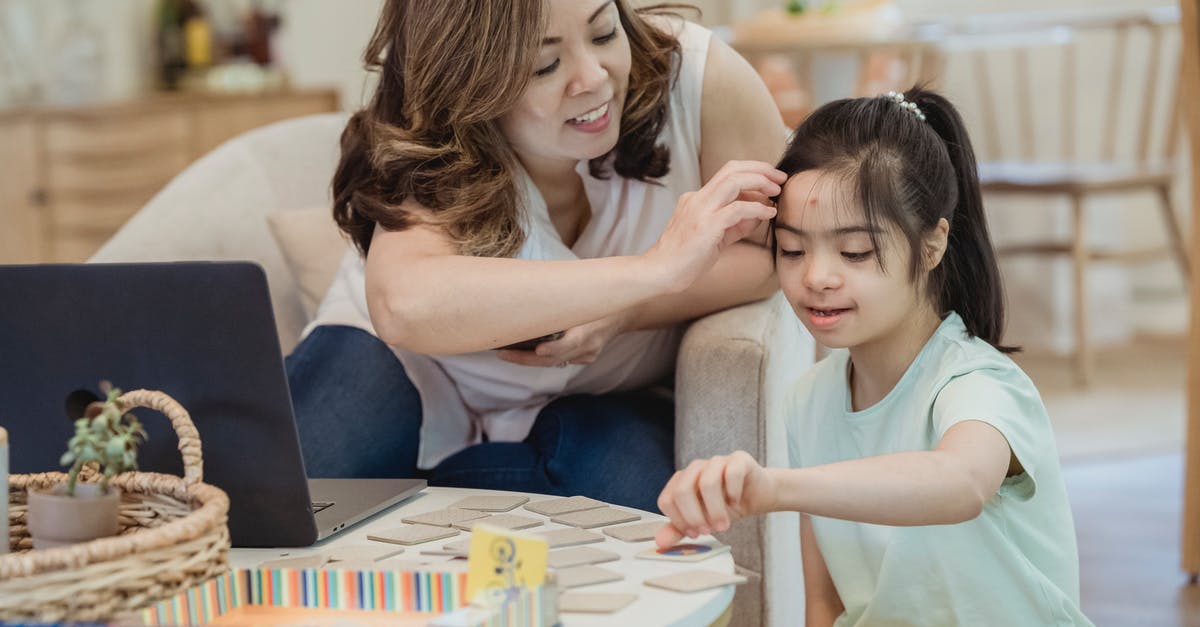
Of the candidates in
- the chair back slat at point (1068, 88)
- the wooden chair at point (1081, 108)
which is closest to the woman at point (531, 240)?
the wooden chair at point (1081, 108)

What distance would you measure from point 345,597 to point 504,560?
0.14 metres

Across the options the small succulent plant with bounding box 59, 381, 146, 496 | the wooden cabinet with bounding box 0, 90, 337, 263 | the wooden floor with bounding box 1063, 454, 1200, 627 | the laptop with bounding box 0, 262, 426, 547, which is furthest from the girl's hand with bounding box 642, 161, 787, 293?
the wooden cabinet with bounding box 0, 90, 337, 263

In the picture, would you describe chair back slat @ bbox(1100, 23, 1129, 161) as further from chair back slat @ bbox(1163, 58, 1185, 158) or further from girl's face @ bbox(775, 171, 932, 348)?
girl's face @ bbox(775, 171, 932, 348)

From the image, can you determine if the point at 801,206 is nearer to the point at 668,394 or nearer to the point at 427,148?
the point at 427,148

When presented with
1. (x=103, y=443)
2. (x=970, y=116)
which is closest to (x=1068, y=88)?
(x=970, y=116)

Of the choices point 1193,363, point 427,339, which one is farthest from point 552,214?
point 1193,363

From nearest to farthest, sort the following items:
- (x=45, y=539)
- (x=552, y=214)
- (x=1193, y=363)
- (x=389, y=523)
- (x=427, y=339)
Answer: (x=45, y=539) → (x=389, y=523) → (x=427, y=339) → (x=552, y=214) → (x=1193, y=363)

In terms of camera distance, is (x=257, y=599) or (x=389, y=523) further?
(x=389, y=523)

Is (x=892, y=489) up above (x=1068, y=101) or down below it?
below

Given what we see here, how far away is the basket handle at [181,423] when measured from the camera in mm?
1000

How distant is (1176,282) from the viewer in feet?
14.2

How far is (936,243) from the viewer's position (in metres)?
1.27

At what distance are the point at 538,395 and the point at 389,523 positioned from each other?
49 centimetres

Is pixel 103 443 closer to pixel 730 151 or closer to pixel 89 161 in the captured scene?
pixel 730 151
